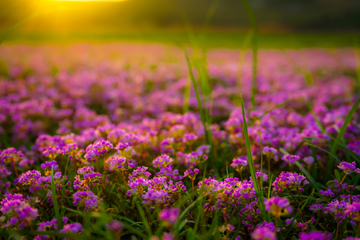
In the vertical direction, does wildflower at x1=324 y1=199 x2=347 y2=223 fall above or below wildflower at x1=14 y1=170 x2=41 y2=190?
above

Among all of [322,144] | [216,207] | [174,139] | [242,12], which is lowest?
[216,207]

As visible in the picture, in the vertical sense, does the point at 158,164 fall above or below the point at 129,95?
below

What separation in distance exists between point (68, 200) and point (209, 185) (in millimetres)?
1320

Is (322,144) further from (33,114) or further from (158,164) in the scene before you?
(33,114)

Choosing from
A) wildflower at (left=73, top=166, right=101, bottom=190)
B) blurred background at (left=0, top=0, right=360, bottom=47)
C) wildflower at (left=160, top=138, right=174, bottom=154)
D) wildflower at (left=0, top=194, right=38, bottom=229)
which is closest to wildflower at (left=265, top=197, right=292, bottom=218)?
wildflower at (left=73, top=166, right=101, bottom=190)

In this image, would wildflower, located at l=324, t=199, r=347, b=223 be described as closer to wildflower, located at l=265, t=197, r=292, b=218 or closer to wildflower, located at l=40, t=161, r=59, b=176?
wildflower, located at l=265, t=197, r=292, b=218

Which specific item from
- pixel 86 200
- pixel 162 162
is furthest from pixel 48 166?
pixel 162 162

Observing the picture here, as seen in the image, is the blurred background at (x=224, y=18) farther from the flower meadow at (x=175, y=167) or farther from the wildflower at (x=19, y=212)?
the wildflower at (x=19, y=212)

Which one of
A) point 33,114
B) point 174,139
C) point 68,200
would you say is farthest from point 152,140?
point 33,114

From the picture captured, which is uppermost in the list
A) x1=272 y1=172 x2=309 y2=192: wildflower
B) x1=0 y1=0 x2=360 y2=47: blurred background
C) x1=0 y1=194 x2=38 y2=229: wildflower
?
x1=0 y1=0 x2=360 y2=47: blurred background

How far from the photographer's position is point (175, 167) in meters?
2.89

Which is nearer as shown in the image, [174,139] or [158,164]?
[158,164]

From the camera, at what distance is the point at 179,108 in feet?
16.2

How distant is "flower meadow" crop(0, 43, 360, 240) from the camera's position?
1742mm
